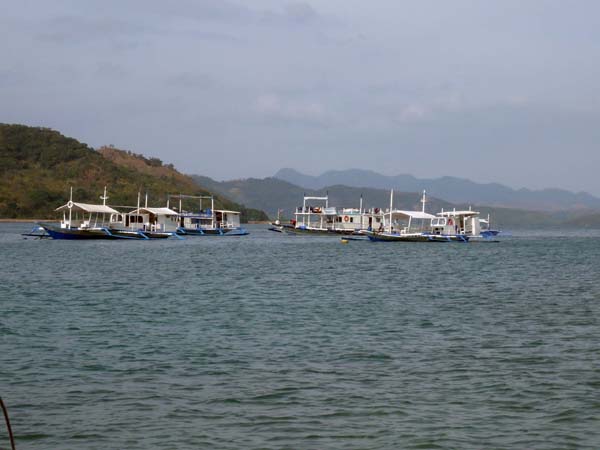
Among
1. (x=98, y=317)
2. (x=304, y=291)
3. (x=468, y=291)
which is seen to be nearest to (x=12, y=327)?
(x=98, y=317)

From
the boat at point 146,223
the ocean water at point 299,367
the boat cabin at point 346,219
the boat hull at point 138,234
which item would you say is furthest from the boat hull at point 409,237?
the ocean water at point 299,367

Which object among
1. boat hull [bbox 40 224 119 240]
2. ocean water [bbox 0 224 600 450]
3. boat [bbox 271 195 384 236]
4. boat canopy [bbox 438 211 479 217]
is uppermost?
boat canopy [bbox 438 211 479 217]

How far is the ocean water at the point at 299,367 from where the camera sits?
11898 millimetres

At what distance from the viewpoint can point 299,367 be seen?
1634cm

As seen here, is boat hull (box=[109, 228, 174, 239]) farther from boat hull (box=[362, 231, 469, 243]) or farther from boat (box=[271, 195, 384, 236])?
boat (box=[271, 195, 384, 236])

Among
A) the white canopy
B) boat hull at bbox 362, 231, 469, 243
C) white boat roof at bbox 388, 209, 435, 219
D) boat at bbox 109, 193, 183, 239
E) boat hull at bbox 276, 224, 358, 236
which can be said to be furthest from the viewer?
boat hull at bbox 276, 224, 358, 236

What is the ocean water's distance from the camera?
1190cm

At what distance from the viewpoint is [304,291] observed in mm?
33719

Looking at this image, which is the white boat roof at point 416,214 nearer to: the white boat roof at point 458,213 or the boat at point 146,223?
the white boat roof at point 458,213

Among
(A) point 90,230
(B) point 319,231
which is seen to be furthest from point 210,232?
(A) point 90,230

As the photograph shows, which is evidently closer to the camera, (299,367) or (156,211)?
(299,367)

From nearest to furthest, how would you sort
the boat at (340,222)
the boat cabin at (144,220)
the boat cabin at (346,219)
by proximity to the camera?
the boat cabin at (144,220) → the boat at (340,222) → the boat cabin at (346,219)

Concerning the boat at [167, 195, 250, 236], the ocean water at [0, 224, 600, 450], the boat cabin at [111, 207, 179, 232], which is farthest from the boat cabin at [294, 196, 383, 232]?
the ocean water at [0, 224, 600, 450]

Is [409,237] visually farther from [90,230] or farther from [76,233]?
Answer: [76,233]
